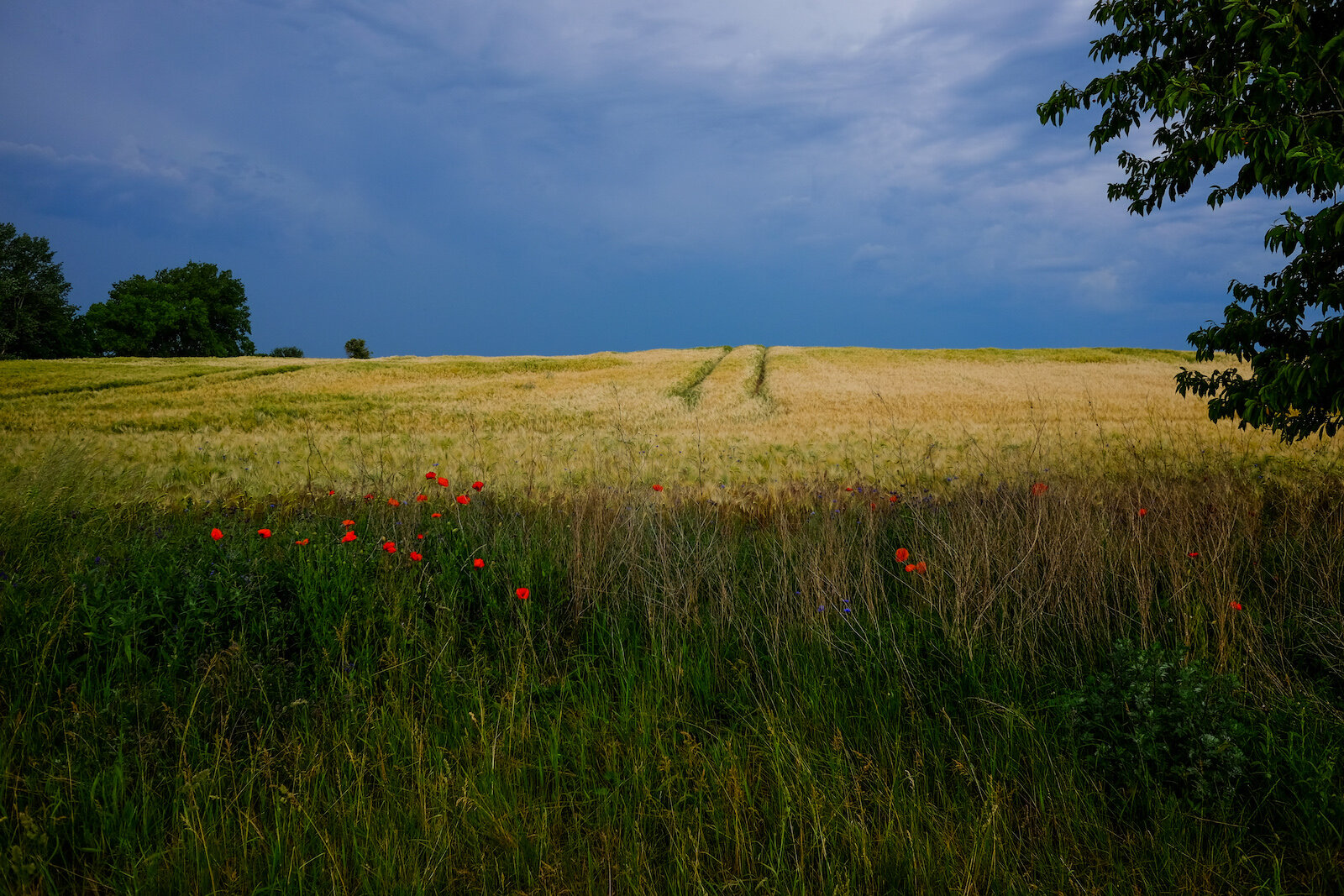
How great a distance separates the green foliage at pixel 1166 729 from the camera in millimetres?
2434

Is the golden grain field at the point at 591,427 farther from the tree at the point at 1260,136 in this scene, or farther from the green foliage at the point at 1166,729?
the green foliage at the point at 1166,729

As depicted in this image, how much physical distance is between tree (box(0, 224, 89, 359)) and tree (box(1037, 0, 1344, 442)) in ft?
253

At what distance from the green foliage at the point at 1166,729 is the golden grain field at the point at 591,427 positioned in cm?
478

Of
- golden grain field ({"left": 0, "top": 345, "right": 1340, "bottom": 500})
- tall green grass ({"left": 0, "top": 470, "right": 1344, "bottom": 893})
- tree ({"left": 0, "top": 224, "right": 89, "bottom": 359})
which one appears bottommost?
tall green grass ({"left": 0, "top": 470, "right": 1344, "bottom": 893})

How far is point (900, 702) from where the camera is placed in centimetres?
294

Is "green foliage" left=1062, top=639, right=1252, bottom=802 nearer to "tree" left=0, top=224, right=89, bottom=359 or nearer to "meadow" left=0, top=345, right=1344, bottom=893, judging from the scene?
"meadow" left=0, top=345, right=1344, bottom=893

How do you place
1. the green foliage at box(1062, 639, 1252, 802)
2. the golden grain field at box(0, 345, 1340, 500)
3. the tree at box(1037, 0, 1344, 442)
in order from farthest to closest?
1. the golden grain field at box(0, 345, 1340, 500)
2. the tree at box(1037, 0, 1344, 442)
3. the green foliage at box(1062, 639, 1252, 802)

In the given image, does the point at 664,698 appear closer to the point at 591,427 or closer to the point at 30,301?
the point at 591,427

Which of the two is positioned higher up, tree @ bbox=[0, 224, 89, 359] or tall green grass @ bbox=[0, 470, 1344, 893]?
tree @ bbox=[0, 224, 89, 359]

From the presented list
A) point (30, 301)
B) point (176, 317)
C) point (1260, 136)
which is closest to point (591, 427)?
point (1260, 136)

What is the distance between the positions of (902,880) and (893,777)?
0.34 metres

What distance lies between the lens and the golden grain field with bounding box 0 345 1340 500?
8883 mm

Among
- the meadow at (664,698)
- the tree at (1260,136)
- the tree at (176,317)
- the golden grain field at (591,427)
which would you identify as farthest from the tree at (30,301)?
the tree at (1260,136)

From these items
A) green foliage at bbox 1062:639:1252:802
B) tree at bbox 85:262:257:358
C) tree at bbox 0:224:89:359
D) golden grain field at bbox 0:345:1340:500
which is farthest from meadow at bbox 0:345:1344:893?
tree at bbox 85:262:257:358
